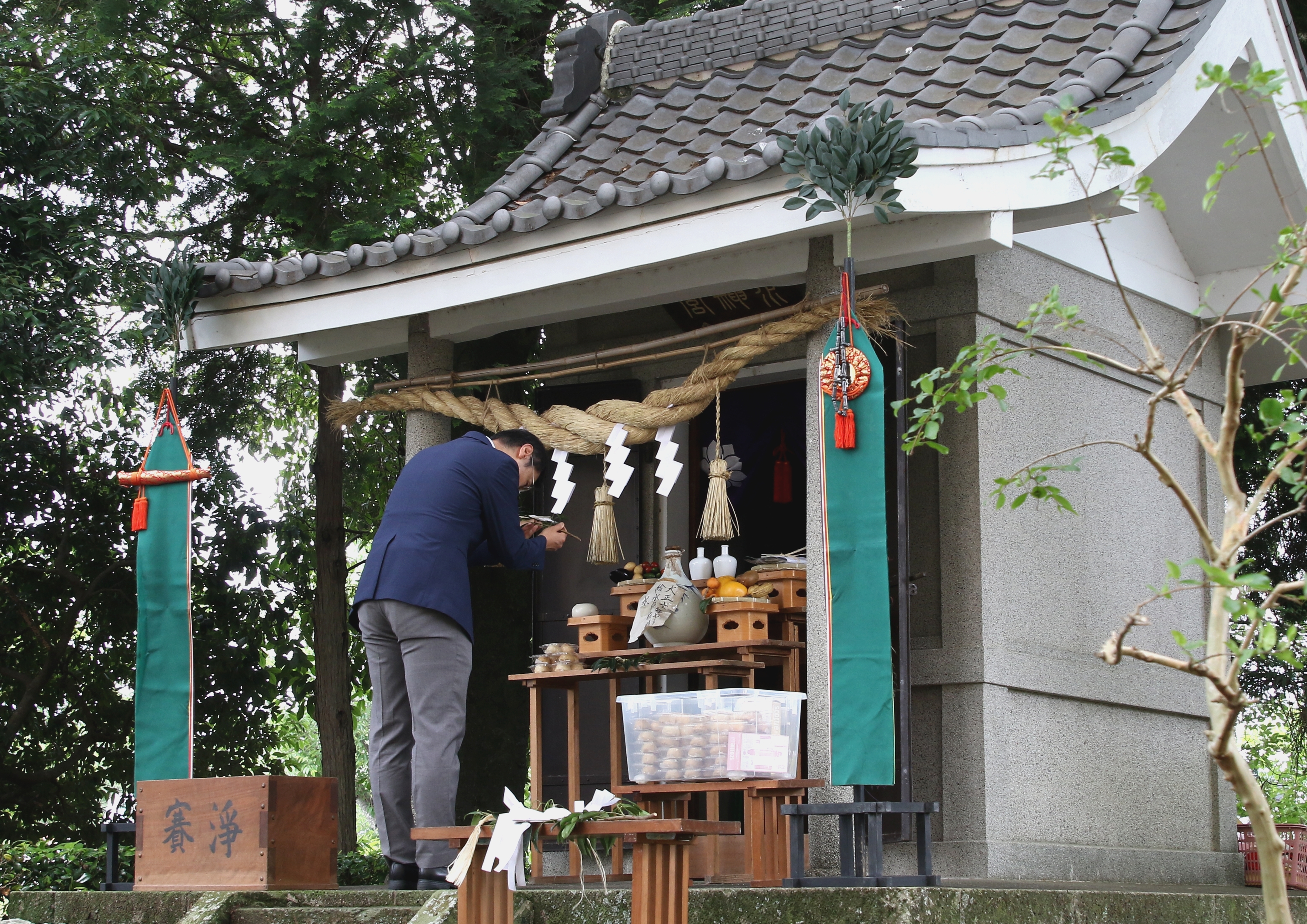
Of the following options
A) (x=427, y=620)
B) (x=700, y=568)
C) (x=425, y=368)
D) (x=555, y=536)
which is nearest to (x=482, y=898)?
(x=427, y=620)

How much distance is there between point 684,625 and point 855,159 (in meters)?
2.18

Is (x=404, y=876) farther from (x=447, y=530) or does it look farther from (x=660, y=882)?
(x=660, y=882)

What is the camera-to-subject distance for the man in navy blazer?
220 inches

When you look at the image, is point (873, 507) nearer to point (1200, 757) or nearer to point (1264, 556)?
point (1200, 757)

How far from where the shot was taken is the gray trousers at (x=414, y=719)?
5543 mm

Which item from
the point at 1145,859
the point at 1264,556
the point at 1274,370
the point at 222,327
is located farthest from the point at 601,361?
the point at 1264,556

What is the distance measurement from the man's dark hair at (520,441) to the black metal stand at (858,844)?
2.00 meters

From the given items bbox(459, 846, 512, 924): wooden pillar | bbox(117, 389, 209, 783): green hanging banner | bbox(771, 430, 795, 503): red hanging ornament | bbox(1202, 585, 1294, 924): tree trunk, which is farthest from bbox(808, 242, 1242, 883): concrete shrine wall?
bbox(117, 389, 209, 783): green hanging banner

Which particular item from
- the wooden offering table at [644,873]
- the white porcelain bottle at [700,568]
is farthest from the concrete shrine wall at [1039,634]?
the wooden offering table at [644,873]

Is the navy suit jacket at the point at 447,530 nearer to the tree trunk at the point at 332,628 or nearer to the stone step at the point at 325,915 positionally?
the stone step at the point at 325,915

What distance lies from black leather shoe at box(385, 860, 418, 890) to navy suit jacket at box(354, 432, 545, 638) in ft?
3.21

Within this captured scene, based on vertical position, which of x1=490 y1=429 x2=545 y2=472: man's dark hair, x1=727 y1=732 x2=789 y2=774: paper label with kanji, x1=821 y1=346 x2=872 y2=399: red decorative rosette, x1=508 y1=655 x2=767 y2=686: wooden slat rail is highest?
x1=821 y1=346 x2=872 y2=399: red decorative rosette

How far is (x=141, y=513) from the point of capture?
6652mm

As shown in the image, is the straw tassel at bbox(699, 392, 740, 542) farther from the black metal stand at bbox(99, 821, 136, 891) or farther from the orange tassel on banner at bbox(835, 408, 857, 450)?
the black metal stand at bbox(99, 821, 136, 891)
